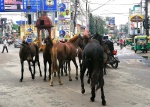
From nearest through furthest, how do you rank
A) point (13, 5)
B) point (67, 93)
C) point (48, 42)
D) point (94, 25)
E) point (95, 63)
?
point (95, 63), point (67, 93), point (48, 42), point (13, 5), point (94, 25)

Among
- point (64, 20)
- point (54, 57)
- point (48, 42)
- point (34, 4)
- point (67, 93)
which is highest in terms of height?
point (34, 4)

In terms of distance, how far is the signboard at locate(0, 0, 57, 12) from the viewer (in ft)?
125

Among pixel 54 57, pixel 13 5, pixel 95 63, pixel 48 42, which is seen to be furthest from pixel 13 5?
pixel 95 63

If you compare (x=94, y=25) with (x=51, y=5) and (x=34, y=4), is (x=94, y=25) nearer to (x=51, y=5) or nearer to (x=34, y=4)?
(x=34, y=4)

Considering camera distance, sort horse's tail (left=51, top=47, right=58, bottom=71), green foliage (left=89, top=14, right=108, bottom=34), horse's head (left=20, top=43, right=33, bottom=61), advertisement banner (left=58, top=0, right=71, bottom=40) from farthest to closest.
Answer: green foliage (left=89, top=14, right=108, bottom=34) → advertisement banner (left=58, top=0, right=71, bottom=40) → horse's head (left=20, top=43, right=33, bottom=61) → horse's tail (left=51, top=47, right=58, bottom=71)

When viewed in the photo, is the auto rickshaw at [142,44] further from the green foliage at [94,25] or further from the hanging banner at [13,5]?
the green foliage at [94,25]

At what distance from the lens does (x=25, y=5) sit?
128 feet

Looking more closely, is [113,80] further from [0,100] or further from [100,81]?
[0,100]

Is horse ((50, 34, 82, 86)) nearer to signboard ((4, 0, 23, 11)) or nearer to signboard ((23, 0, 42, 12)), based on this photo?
signboard ((23, 0, 42, 12))

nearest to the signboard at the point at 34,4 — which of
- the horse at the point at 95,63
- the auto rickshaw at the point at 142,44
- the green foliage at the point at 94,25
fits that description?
the auto rickshaw at the point at 142,44

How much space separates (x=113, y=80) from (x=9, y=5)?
31428mm

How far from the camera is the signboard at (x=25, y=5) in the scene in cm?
3806

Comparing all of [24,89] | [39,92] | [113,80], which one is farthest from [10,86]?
[113,80]

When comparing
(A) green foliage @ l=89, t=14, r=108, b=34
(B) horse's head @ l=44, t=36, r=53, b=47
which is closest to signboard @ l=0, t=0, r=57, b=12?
(A) green foliage @ l=89, t=14, r=108, b=34
